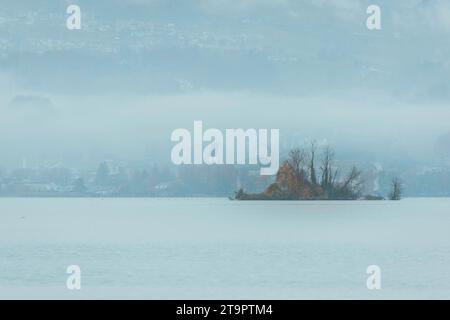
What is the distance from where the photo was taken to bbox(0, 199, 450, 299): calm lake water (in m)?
13.9

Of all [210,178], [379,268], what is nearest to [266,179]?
[210,178]

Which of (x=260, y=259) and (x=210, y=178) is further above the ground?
(x=210, y=178)

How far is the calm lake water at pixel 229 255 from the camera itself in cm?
1389

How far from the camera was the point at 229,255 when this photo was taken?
675 inches

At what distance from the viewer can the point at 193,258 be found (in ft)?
54.9

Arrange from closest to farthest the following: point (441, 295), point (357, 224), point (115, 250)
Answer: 1. point (441, 295)
2. point (115, 250)
3. point (357, 224)

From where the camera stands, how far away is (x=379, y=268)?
1556 cm

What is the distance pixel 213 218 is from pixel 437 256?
8843 mm

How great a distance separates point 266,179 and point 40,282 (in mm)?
7128

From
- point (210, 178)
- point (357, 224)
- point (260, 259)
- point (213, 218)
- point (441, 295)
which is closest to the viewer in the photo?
point (441, 295)

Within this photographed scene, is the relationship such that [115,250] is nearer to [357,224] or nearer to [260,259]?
[260,259]
